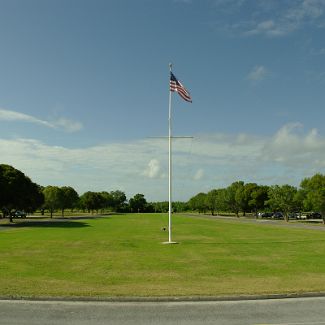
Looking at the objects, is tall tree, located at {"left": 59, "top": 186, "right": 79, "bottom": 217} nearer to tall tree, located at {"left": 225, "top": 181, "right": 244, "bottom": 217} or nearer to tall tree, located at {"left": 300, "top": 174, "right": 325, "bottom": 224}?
tall tree, located at {"left": 225, "top": 181, "right": 244, "bottom": 217}

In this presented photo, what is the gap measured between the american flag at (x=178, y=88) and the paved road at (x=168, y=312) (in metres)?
19.7

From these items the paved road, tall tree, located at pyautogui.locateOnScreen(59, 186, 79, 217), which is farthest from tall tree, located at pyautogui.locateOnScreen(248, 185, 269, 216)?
the paved road

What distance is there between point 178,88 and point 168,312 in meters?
21.7

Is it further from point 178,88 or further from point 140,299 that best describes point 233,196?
point 140,299

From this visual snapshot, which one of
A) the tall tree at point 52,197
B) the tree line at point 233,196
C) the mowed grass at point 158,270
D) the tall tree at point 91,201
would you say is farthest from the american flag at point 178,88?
the tall tree at point 91,201

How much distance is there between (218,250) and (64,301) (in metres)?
16.3

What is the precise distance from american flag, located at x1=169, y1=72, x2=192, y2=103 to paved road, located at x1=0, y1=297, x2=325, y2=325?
1971cm

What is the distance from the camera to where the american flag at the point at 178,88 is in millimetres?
32006

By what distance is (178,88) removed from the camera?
32.4 m

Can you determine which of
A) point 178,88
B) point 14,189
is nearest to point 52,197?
point 14,189

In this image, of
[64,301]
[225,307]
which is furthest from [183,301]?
[64,301]

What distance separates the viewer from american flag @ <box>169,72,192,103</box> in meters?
32.0

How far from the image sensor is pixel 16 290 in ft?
49.8

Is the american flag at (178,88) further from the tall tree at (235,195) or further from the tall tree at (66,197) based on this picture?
the tall tree at (235,195)
